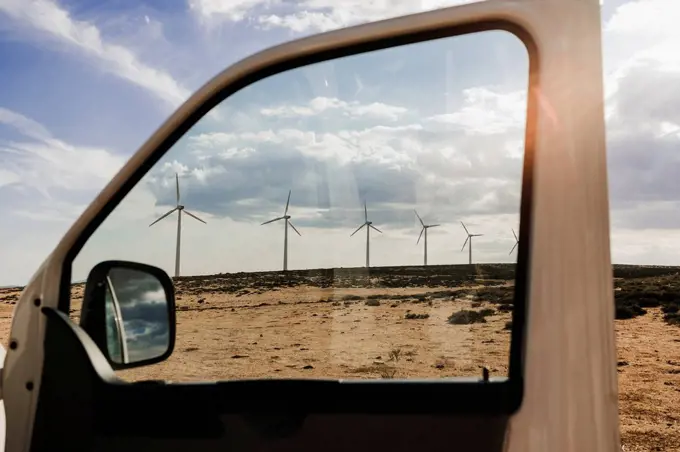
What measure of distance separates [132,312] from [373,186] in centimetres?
75

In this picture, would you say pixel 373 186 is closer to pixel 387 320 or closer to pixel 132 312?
pixel 132 312

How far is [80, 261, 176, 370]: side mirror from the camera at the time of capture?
186cm

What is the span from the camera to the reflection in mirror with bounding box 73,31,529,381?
5.58ft

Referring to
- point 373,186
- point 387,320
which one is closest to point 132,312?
point 373,186

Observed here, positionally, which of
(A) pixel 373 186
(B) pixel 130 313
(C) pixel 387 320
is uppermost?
(A) pixel 373 186

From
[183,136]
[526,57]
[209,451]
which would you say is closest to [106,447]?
[209,451]

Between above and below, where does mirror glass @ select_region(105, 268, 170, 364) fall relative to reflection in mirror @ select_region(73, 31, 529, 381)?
below

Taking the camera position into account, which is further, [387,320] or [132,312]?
[387,320]

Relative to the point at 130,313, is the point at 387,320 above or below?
below

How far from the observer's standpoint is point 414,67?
1780 mm

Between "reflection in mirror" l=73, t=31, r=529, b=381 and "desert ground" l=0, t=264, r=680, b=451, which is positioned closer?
"reflection in mirror" l=73, t=31, r=529, b=381

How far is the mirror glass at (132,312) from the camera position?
6.14 ft

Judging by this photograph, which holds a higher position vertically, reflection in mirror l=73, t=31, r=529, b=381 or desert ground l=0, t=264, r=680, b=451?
reflection in mirror l=73, t=31, r=529, b=381

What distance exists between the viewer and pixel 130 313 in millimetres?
1892
